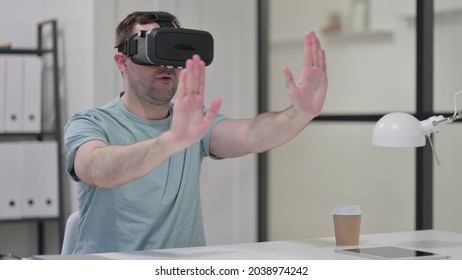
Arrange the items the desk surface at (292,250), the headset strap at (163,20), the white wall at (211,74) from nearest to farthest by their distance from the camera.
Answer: the desk surface at (292,250) → the headset strap at (163,20) → the white wall at (211,74)

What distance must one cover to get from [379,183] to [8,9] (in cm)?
192

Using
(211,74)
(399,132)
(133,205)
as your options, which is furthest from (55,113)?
(399,132)

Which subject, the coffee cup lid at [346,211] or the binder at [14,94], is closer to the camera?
the coffee cup lid at [346,211]

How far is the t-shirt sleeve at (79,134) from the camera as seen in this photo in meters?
2.24

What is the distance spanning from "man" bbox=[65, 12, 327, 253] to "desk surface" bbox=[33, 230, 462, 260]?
8.5 inches

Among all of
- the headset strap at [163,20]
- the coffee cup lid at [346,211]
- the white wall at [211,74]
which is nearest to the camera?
the coffee cup lid at [346,211]

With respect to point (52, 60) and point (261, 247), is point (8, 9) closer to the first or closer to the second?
point (52, 60)

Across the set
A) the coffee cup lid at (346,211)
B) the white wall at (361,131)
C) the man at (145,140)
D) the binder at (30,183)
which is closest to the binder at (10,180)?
the binder at (30,183)

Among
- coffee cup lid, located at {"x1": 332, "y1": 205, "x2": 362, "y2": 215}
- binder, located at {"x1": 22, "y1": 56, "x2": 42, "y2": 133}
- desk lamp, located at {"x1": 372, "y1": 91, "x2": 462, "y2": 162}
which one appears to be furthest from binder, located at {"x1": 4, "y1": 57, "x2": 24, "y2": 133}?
desk lamp, located at {"x1": 372, "y1": 91, "x2": 462, "y2": 162}

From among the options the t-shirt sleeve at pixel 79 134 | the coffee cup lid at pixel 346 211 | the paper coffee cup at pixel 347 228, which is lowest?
the paper coffee cup at pixel 347 228

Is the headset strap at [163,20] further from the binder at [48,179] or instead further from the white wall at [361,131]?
the binder at [48,179]

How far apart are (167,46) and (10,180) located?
1.84 meters

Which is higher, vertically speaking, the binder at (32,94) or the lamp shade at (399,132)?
the binder at (32,94)

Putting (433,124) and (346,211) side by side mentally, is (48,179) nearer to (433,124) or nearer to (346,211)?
(346,211)
